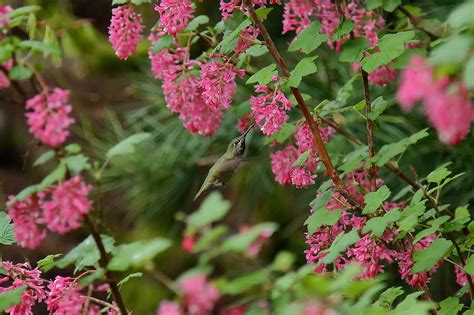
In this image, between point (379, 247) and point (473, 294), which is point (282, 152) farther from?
point (473, 294)

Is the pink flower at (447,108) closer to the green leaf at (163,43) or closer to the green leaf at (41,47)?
the green leaf at (41,47)

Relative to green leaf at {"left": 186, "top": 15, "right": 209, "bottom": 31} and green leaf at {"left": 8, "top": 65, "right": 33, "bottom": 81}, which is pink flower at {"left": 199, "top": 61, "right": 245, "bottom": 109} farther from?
green leaf at {"left": 8, "top": 65, "right": 33, "bottom": 81}

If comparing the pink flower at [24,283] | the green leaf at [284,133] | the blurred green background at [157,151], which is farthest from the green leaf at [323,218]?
the blurred green background at [157,151]

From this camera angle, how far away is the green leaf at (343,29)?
1.48 metres

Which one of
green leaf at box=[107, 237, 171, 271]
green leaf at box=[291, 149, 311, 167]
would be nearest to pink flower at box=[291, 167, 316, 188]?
green leaf at box=[291, 149, 311, 167]

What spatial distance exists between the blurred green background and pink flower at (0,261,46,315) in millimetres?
1552

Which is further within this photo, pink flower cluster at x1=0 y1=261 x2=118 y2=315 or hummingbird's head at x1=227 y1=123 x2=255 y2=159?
hummingbird's head at x1=227 y1=123 x2=255 y2=159

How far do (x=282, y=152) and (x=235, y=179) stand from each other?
76.5 inches

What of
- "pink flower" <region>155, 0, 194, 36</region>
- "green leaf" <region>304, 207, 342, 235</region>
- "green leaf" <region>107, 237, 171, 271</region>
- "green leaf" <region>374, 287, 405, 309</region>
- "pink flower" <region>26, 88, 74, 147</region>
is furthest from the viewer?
"pink flower" <region>155, 0, 194, 36</region>

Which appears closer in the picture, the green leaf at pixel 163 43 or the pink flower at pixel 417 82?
the pink flower at pixel 417 82

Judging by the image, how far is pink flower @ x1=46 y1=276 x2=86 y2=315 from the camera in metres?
1.13

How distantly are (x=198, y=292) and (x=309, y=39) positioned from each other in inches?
32.9

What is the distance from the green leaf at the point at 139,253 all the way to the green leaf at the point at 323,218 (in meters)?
0.47

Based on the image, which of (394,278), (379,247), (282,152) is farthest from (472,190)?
(379,247)
